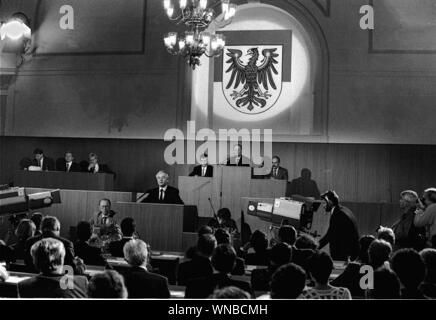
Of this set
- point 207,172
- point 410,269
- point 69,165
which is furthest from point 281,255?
point 69,165

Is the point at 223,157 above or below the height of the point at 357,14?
below

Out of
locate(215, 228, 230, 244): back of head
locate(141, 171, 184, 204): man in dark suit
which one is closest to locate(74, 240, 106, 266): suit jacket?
locate(215, 228, 230, 244): back of head

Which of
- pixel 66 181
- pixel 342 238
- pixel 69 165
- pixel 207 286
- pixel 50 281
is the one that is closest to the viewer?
pixel 50 281

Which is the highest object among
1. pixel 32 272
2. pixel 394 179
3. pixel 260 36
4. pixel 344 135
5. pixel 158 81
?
pixel 260 36

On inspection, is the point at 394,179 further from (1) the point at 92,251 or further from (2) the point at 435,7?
(1) the point at 92,251

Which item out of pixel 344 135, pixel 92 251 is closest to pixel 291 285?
pixel 92 251

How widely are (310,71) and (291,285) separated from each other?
755 centimetres

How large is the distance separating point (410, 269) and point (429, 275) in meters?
0.27

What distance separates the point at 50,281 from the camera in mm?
3193

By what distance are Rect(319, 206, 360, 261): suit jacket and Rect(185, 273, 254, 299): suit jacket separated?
2.45 metres

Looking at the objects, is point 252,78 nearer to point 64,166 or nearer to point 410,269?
point 64,166

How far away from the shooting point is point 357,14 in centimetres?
977

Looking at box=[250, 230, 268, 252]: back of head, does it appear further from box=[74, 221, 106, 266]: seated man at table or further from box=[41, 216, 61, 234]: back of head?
box=[41, 216, 61, 234]: back of head

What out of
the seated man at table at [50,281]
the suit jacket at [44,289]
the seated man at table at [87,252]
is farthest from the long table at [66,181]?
the suit jacket at [44,289]
